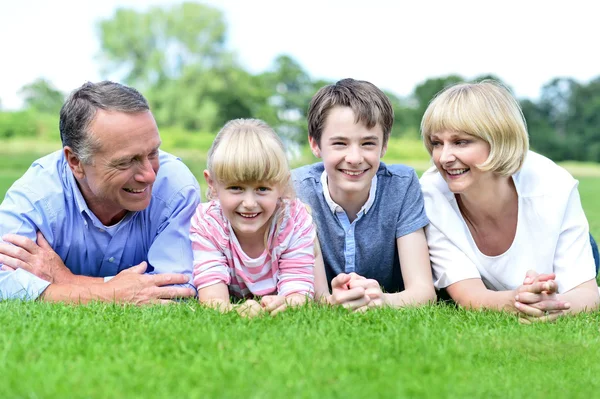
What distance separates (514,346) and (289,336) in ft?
3.80

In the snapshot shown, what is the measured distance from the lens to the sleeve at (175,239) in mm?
5055

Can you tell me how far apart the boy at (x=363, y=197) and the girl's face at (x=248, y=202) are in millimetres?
601

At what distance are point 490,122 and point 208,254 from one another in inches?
82.1

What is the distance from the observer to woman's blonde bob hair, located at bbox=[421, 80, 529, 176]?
4863mm

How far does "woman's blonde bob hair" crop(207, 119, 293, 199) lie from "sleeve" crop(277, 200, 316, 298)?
31 centimetres

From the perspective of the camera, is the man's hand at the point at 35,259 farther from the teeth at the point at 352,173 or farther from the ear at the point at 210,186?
the teeth at the point at 352,173

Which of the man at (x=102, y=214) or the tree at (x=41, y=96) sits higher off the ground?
the tree at (x=41, y=96)

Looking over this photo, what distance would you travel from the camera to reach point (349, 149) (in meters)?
4.90

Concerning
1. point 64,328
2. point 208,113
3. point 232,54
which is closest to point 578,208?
point 64,328

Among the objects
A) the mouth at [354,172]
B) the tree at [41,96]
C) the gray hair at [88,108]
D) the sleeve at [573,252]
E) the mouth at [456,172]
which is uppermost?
the tree at [41,96]

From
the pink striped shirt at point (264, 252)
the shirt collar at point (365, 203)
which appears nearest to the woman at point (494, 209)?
the shirt collar at point (365, 203)

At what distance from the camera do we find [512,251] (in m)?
5.14

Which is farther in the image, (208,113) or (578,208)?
(208,113)

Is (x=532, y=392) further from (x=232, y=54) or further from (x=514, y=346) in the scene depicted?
(x=232, y=54)
